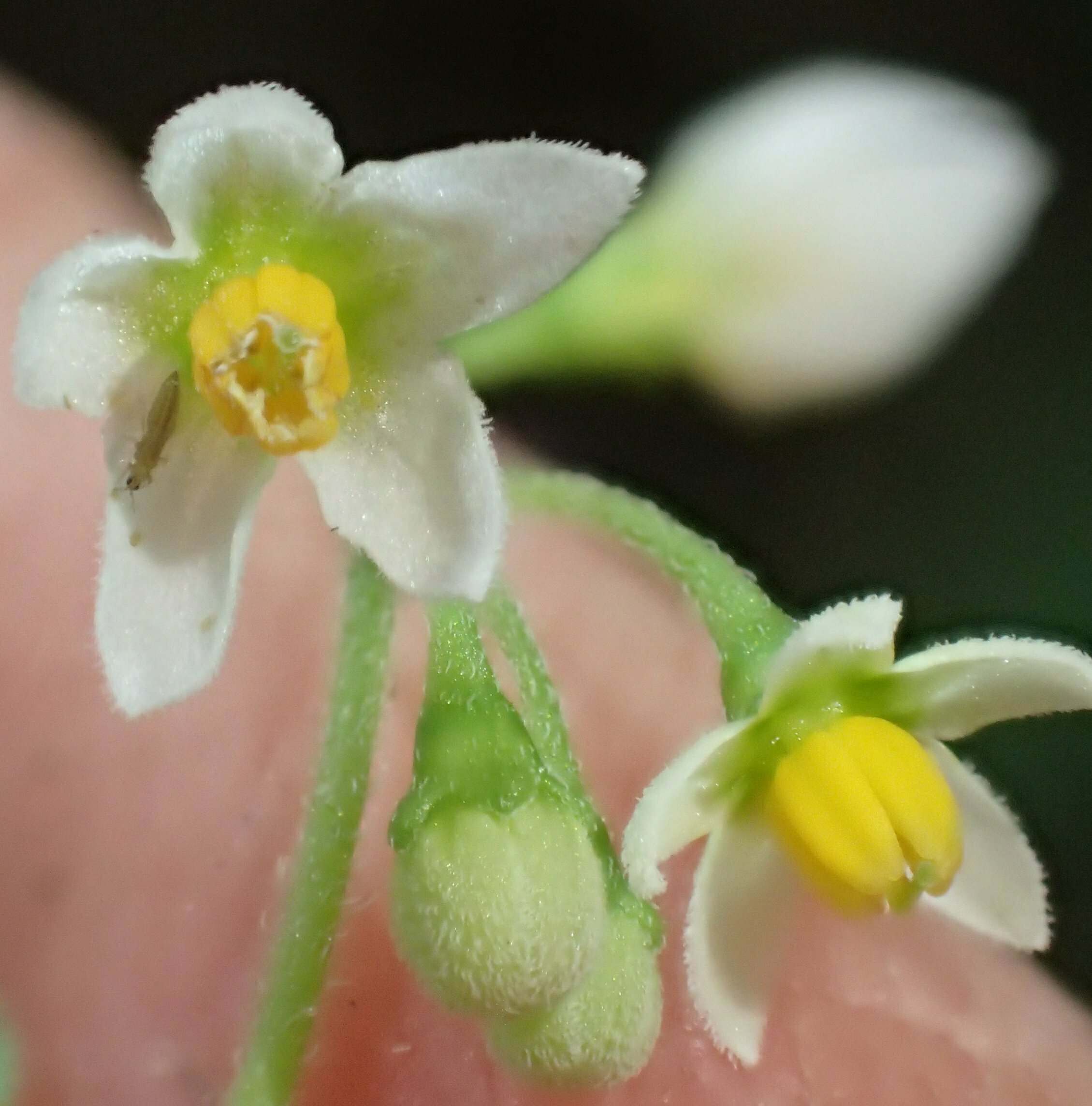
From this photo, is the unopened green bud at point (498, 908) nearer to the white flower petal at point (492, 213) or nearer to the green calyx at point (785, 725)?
the green calyx at point (785, 725)

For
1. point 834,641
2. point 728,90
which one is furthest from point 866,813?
point 728,90

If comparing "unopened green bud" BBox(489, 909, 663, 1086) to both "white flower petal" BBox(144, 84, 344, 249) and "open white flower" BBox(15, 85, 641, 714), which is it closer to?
"open white flower" BBox(15, 85, 641, 714)

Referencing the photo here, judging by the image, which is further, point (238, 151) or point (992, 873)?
point (992, 873)

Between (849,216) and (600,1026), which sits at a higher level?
(849,216)

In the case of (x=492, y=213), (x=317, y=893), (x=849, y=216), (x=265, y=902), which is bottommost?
(x=265, y=902)

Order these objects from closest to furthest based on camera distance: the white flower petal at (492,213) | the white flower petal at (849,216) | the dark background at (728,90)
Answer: the white flower petal at (492,213)
the white flower petal at (849,216)
the dark background at (728,90)

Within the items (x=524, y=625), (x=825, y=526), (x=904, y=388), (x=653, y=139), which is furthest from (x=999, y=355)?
(x=524, y=625)

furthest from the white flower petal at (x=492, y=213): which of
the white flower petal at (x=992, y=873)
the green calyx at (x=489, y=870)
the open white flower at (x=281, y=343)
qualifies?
the white flower petal at (x=992, y=873)

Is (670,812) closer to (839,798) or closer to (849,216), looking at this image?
(839,798)
